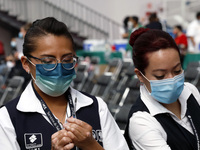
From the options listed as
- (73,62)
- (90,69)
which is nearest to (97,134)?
(73,62)

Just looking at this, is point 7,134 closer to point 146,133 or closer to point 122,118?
point 146,133

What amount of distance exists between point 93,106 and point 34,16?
1460 cm

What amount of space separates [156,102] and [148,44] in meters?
0.33

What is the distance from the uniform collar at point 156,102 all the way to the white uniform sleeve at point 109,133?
251 mm

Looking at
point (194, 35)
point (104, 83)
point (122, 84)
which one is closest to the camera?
point (104, 83)

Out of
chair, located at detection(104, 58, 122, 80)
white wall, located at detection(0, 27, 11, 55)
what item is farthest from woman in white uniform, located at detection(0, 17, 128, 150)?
white wall, located at detection(0, 27, 11, 55)

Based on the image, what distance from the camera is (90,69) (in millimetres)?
9164

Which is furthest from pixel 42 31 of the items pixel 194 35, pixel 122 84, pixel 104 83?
pixel 194 35

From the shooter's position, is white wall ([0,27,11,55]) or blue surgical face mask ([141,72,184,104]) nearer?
blue surgical face mask ([141,72,184,104])

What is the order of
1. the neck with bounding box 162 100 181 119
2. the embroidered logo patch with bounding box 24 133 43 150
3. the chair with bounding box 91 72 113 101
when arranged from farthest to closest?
the chair with bounding box 91 72 113 101 → the neck with bounding box 162 100 181 119 → the embroidered logo patch with bounding box 24 133 43 150

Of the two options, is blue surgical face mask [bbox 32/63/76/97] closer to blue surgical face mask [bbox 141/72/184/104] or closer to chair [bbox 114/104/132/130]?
blue surgical face mask [bbox 141/72/184/104]

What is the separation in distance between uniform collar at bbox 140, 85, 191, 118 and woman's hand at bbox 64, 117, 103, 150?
0.49 metres

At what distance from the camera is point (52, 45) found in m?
1.57

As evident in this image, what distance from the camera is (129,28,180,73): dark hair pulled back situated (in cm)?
175
